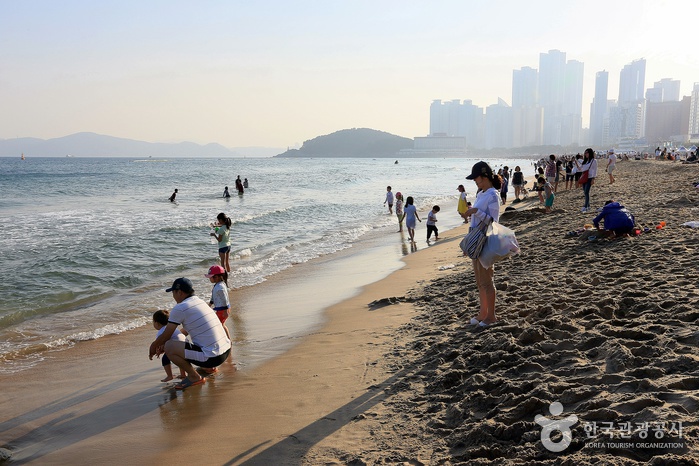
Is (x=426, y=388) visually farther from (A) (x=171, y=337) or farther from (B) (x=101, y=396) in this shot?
(B) (x=101, y=396)

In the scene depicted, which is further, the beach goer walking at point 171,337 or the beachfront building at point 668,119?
the beachfront building at point 668,119

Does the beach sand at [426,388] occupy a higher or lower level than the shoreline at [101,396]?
higher

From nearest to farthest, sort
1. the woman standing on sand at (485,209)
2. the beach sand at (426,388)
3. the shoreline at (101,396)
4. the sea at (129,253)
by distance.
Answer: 1. the beach sand at (426,388)
2. the shoreline at (101,396)
3. the woman standing on sand at (485,209)
4. the sea at (129,253)

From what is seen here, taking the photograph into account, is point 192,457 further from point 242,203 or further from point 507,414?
point 242,203

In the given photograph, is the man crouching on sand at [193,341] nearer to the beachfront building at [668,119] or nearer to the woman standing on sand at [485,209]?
the woman standing on sand at [485,209]

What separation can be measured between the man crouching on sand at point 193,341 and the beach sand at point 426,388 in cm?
26

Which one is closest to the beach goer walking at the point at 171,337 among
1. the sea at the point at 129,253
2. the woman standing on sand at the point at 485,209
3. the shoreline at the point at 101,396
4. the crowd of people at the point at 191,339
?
the crowd of people at the point at 191,339

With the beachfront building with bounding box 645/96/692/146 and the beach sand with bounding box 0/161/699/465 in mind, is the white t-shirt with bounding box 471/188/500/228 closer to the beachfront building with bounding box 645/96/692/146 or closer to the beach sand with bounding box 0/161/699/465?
the beach sand with bounding box 0/161/699/465

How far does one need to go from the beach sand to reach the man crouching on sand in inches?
10.4

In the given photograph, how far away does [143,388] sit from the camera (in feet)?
17.7

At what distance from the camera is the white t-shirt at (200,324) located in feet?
16.7

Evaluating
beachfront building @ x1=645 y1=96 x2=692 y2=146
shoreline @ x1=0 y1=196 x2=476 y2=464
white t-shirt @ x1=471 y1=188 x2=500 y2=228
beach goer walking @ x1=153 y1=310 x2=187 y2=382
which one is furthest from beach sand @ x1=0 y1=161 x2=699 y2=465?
beachfront building @ x1=645 y1=96 x2=692 y2=146

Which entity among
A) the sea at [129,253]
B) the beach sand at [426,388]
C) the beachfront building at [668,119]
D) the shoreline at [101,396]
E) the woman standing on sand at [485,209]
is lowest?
Answer: the sea at [129,253]

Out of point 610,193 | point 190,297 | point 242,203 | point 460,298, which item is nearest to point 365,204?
point 242,203
